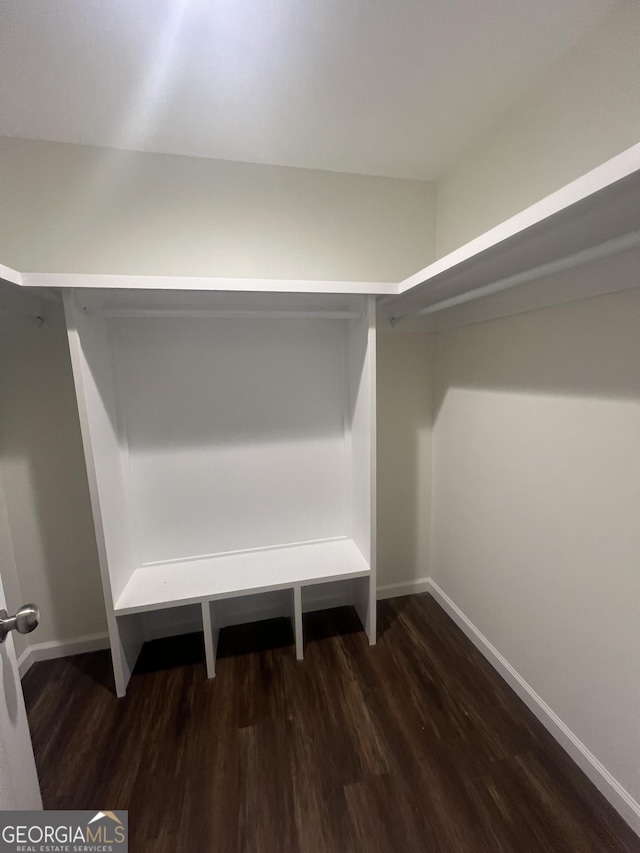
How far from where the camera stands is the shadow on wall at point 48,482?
1615mm

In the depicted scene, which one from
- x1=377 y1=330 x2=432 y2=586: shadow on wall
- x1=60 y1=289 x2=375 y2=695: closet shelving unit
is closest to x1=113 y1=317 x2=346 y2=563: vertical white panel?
x1=60 y1=289 x2=375 y2=695: closet shelving unit

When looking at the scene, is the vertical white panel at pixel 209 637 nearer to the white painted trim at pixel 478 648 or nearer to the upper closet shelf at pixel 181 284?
the white painted trim at pixel 478 648

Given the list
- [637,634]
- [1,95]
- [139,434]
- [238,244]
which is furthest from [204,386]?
[637,634]

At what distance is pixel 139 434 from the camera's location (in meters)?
1.77

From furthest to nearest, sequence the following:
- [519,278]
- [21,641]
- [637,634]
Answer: [21,641]
[519,278]
[637,634]

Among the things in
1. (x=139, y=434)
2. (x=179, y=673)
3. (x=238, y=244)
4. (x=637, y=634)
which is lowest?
(x=179, y=673)

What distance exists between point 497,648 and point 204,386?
1.96m

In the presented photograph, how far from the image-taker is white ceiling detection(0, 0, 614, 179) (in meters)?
1.03

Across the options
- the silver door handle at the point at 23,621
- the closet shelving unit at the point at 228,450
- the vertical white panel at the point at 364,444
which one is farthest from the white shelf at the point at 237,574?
the silver door handle at the point at 23,621

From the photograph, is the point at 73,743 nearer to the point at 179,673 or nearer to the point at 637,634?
the point at 179,673

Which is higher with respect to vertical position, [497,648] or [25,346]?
[25,346]

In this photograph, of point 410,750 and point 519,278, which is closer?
point 519,278

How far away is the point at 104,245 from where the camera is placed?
164 centimetres

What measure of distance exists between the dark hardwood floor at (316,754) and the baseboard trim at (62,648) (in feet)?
0.13
